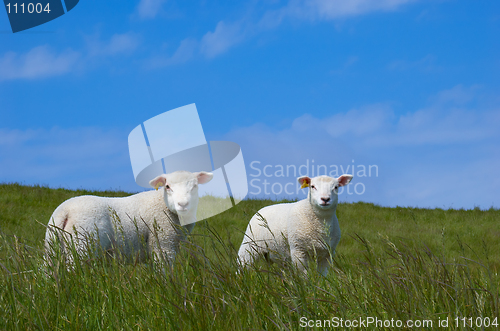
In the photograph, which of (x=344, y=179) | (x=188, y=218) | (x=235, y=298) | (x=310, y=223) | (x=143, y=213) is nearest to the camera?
(x=235, y=298)

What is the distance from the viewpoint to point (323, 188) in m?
6.54

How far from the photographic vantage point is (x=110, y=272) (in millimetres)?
3008

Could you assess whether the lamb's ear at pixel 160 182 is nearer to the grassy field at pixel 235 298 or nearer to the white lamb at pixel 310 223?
the white lamb at pixel 310 223

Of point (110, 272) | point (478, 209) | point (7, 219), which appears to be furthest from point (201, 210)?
point (478, 209)

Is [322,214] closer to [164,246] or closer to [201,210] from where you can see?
[201,210]

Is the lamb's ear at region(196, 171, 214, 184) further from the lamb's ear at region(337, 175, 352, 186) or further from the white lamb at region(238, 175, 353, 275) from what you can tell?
the lamb's ear at region(337, 175, 352, 186)

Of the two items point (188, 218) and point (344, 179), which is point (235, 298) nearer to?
point (188, 218)

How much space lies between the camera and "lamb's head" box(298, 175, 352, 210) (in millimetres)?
6449

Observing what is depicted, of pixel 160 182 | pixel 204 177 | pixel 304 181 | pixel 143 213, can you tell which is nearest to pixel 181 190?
pixel 160 182

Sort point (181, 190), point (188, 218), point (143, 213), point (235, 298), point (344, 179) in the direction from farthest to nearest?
point (344, 179) < point (188, 218) < point (143, 213) < point (181, 190) < point (235, 298)

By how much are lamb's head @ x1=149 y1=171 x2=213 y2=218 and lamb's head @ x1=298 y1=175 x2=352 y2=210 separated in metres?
1.73

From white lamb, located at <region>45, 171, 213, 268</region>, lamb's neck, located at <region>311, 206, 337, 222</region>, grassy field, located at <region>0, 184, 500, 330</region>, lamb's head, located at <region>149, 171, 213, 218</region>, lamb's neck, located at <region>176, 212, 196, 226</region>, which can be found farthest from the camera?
lamb's neck, located at <region>311, 206, 337, 222</region>

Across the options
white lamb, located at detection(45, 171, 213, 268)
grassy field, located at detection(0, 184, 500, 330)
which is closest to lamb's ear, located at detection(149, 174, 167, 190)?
white lamb, located at detection(45, 171, 213, 268)

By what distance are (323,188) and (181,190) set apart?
2.31 m
